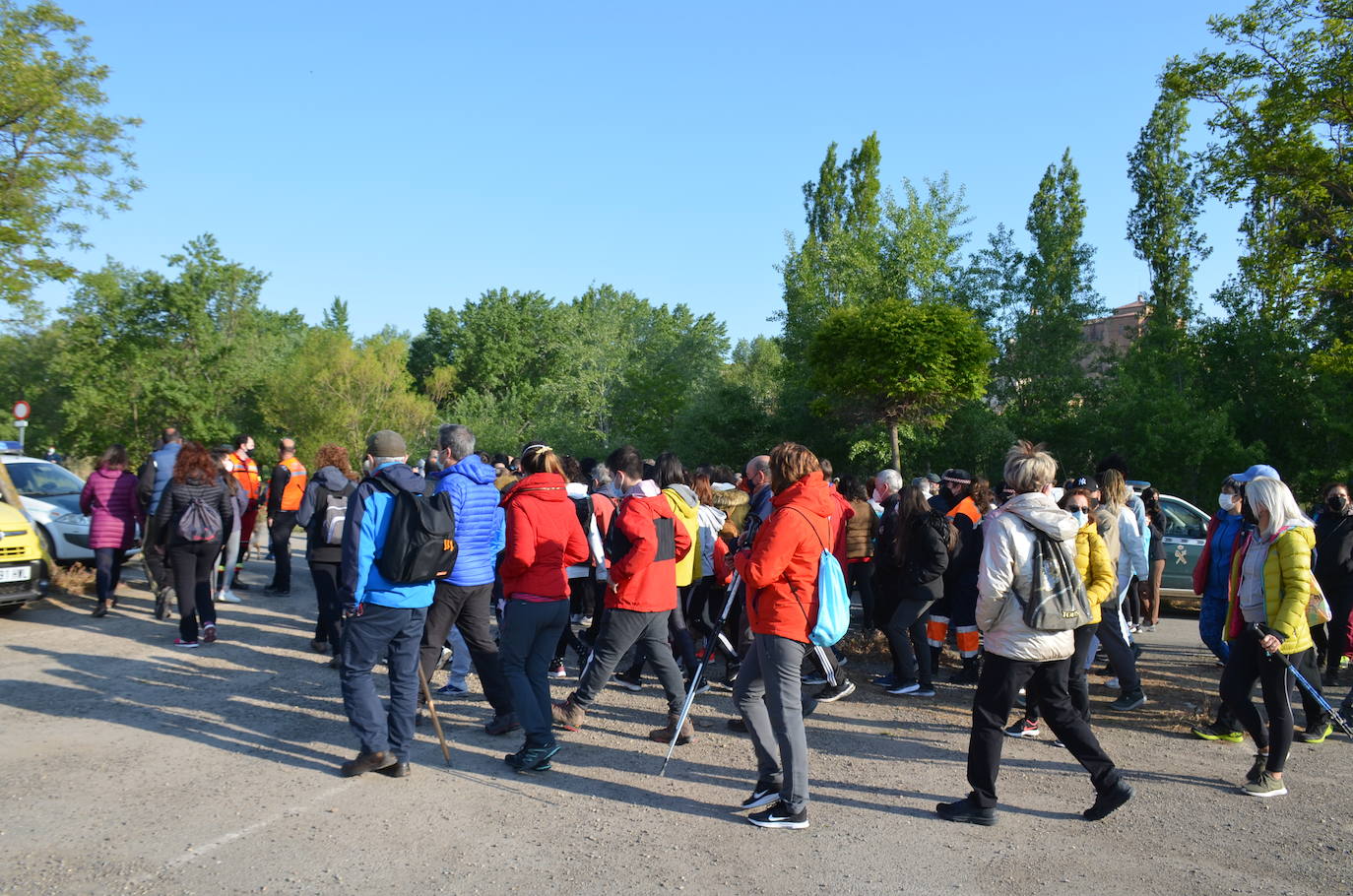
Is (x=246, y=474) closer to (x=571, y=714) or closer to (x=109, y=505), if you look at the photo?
(x=109, y=505)

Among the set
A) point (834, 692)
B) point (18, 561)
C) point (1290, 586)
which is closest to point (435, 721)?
point (834, 692)

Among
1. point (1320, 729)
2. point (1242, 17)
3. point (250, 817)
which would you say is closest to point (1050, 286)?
point (1242, 17)

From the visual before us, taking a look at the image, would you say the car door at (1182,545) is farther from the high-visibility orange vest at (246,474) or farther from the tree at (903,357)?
the high-visibility orange vest at (246,474)

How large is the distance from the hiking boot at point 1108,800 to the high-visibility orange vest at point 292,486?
8.90 m

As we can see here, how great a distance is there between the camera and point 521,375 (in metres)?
57.6

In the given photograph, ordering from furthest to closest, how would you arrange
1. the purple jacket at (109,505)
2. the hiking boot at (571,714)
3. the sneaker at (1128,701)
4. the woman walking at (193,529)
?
1. the purple jacket at (109,505)
2. the woman walking at (193,529)
3. the sneaker at (1128,701)
4. the hiking boot at (571,714)

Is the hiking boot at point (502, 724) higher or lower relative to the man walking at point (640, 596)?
lower

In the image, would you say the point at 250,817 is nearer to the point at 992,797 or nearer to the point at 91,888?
the point at 91,888

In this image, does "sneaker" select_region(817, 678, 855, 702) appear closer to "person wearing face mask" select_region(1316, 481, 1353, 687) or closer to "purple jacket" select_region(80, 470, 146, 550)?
"person wearing face mask" select_region(1316, 481, 1353, 687)

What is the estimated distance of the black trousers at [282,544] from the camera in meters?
11.1

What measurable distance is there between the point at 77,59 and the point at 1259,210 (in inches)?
720

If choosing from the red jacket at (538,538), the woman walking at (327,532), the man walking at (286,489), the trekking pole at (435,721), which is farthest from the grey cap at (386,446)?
the man walking at (286,489)

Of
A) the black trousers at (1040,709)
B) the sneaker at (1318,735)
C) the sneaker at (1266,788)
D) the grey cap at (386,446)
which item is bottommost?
the sneaker at (1266,788)

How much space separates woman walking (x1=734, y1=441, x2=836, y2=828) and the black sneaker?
82 cm
